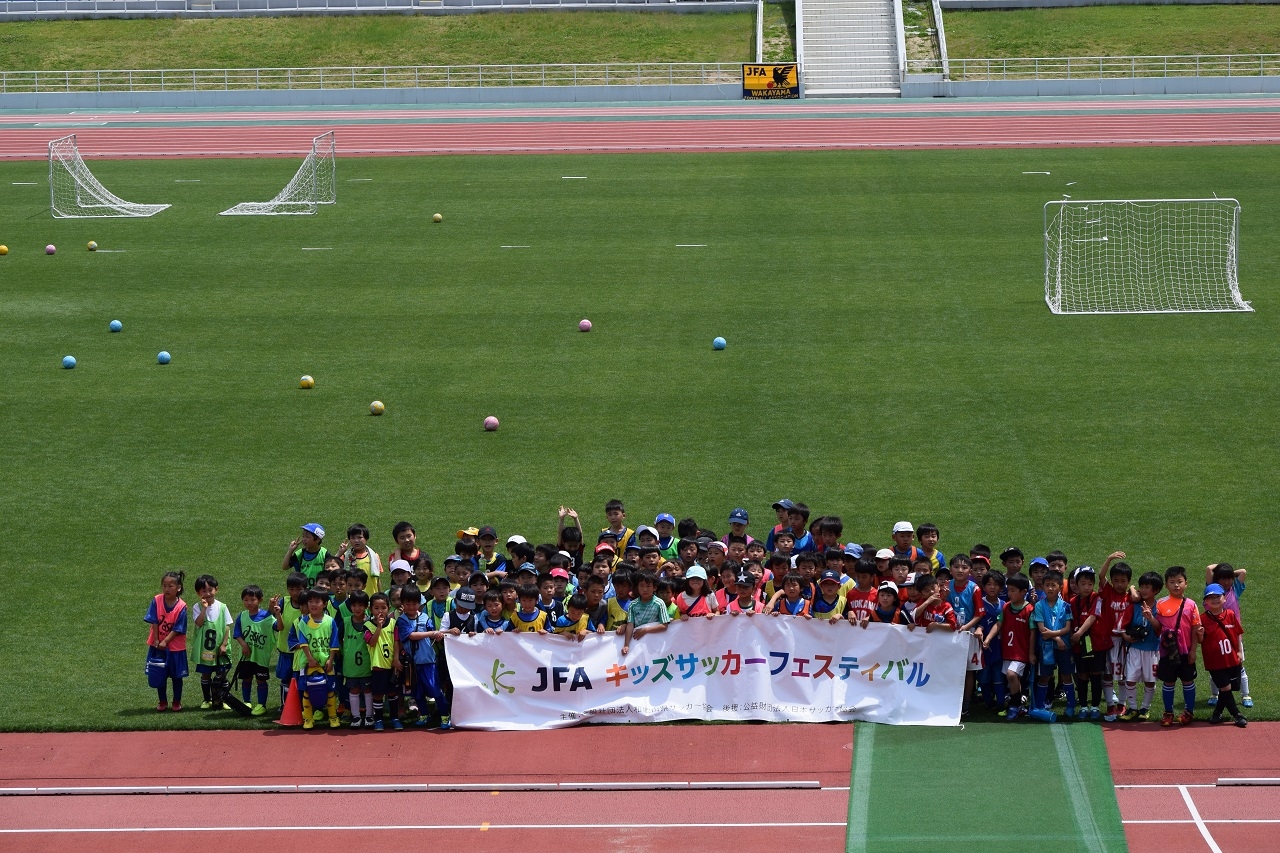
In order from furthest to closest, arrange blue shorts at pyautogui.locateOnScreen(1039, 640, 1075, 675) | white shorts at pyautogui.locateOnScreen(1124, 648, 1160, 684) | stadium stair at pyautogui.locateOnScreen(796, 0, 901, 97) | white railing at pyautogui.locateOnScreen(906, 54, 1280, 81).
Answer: stadium stair at pyautogui.locateOnScreen(796, 0, 901, 97) → white railing at pyautogui.locateOnScreen(906, 54, 1280, 81) → white shorts at pyautogui.locateOnScreen(1124, 648, 1160, 684) → blue shorts at pyautogui.locateOnScreen(1039, 640, 1075, 675)

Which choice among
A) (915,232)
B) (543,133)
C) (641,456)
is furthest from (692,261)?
(543,133)

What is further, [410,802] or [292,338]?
[292,338]

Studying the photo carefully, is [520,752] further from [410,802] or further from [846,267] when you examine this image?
[846,267]

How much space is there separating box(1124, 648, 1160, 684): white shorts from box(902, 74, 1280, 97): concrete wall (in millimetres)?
40660

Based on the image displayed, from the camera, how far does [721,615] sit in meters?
12.4

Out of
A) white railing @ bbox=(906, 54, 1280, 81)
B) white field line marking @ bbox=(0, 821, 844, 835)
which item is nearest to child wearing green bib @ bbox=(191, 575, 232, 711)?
white field line marking @ bbox=(0, 821, 844, 835)

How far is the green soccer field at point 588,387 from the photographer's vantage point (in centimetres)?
1680

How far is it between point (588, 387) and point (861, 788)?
1164 centimetres

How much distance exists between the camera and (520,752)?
1206cm

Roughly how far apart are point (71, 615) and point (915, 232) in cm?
1995

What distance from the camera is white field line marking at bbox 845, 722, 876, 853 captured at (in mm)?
10516

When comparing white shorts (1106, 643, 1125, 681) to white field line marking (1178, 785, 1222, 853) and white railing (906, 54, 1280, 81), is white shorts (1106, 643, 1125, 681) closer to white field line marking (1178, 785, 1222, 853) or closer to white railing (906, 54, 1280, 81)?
white field line marking (1178, 785, 1222, 853)

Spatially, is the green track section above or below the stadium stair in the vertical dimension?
below

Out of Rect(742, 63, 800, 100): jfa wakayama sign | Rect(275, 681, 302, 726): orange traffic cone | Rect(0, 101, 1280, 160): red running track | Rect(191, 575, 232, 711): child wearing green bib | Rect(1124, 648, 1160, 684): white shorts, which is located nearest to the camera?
Rect(1124, 648, 1160, 684): white shorts
